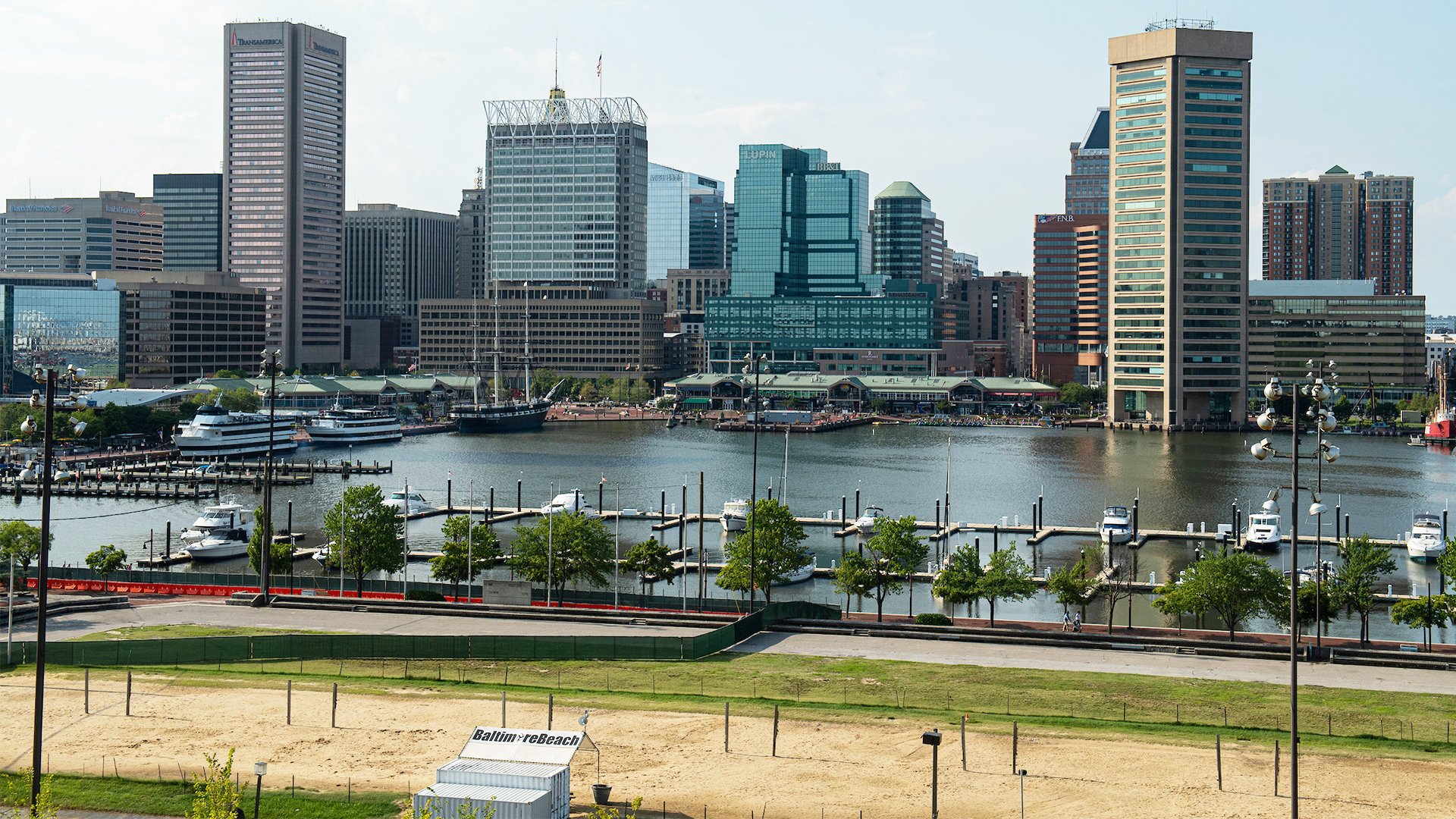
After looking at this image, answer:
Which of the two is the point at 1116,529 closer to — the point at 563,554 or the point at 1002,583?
the point at 1002,583

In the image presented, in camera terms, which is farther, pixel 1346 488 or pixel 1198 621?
pixel 1346 488

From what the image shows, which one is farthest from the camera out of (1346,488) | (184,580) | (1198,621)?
(1346,488)

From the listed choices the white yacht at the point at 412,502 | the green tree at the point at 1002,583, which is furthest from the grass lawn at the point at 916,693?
the white yacht at the point at 412,502

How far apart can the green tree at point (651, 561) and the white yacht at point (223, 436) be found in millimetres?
93079

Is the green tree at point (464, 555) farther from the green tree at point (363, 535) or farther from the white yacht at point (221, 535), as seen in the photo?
the white yacht at point (221, 535)

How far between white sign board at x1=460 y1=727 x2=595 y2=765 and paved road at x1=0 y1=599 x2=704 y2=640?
670 inches

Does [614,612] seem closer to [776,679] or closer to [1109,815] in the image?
[776,679]

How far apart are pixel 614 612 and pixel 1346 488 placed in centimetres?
9468

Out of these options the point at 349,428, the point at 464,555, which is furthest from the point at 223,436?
the point at 464,555

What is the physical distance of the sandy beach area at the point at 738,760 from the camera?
33562 mm

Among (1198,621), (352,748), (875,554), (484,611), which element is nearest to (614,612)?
(484,611)

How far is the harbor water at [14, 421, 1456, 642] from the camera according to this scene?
92062 mm

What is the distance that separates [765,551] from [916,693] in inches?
953

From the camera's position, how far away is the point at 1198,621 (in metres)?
62.3
